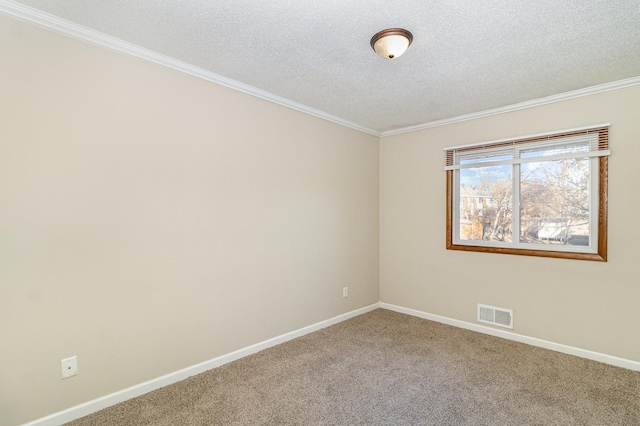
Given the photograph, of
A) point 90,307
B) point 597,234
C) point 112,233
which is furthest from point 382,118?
point 90,307

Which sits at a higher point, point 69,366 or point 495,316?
point 69,366

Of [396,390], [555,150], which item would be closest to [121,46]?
[396,390]

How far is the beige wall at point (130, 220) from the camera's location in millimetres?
1845

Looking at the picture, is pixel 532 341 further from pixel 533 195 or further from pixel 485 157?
pixel 485 157

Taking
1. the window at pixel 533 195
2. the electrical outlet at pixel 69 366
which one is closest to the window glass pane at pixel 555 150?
the window at pixel 533 195

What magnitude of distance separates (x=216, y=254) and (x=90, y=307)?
0.92 metres

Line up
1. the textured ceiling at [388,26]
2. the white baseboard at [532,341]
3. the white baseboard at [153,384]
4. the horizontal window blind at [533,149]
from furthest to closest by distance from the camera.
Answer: the horizontal window blind at [533,149] → the white baseboard at [532,341] → the white baseboard at [153,384] → the textured ceiling at [388,26]

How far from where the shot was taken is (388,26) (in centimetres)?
194

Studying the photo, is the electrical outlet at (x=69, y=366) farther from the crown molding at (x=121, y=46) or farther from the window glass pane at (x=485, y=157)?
the window glass pane at (x=485, y=157)

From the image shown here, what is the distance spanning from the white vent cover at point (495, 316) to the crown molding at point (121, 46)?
3050mm

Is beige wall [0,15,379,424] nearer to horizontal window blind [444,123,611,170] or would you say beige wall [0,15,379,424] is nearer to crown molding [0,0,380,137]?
crown molding [0,0,380,137]

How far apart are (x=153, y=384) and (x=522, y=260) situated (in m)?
3.54

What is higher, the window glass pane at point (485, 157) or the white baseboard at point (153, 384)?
the window glass pane at point (485, 157)

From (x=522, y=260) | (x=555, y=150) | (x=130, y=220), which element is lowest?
(x=522, y=260)
